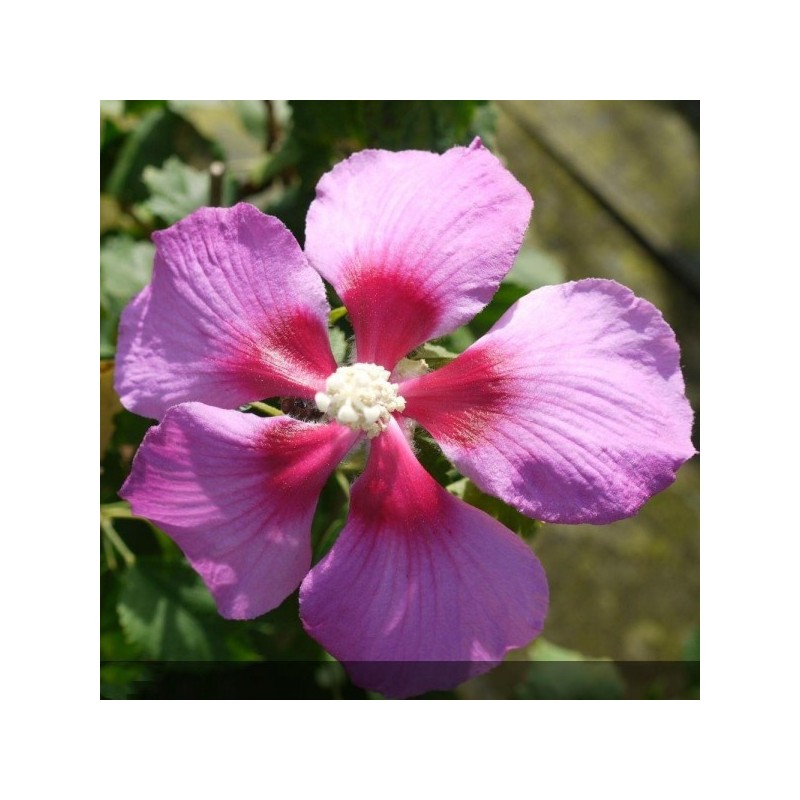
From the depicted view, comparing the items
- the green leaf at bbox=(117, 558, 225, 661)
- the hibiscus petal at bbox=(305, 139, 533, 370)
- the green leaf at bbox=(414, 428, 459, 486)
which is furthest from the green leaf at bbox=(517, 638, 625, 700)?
the hibiscus petal at bbox=(305, 139, 533, 370)

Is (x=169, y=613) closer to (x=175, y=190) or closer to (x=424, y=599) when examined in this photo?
(x=424, y=599)

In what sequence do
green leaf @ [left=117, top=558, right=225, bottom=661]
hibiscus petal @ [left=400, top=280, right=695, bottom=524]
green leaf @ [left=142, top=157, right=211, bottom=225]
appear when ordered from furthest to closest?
green leaf @ [left=142, top=157, right=211, bottom=225], green leaf @ [left=117, top=558, right=225, bottom=661], hibiscus petal @ [left=400, top=280, right=695, bottom=524]

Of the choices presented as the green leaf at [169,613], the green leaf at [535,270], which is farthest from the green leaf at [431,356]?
the green leaf at [535,270]

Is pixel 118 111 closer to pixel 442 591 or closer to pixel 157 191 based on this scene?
pixel 157 191

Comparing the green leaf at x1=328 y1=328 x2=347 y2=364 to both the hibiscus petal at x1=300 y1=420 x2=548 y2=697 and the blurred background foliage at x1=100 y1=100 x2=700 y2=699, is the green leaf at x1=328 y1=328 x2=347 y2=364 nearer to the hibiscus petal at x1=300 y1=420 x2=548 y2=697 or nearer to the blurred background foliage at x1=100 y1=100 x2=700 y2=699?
the blurred background foliage at x1=100 y1=100 x2=700 y2=699

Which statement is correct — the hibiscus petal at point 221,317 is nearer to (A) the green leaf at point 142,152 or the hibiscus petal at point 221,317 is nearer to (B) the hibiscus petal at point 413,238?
(B) the hibiscus petal at point 413,238

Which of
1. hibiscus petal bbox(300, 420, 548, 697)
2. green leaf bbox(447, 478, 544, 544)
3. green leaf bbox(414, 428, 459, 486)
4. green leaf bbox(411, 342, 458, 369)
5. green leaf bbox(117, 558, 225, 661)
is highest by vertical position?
green leaf bbox(411, 342, 458, 369)

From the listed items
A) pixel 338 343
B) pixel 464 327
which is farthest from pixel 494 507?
pixel 464 327
